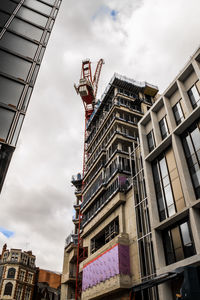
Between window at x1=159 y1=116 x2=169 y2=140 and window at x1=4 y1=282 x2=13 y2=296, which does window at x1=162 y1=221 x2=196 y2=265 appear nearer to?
window at x1=159 y1=116 x2=169 y2=140

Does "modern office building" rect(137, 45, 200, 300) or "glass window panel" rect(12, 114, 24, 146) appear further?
"modern office building" rect(137, 45, 200, 300)

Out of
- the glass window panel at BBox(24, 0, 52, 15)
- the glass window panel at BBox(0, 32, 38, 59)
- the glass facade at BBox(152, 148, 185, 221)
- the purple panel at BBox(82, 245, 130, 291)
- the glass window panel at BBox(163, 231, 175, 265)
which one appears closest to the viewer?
the glass window panel at BBox(0, 32, 38, 59)

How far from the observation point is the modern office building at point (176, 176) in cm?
2314

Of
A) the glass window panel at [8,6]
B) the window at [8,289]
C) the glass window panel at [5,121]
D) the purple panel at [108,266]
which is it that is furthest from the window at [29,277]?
the glass window panel at [5,121]

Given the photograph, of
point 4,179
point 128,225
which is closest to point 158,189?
point 128,225

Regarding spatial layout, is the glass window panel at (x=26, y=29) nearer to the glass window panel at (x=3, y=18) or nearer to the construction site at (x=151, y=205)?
the glass window panel at (x=3, y=18)

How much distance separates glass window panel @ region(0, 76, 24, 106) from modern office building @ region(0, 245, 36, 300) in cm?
7512

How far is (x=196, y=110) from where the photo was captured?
83.2 ft

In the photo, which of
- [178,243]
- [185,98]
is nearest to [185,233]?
[178,243]

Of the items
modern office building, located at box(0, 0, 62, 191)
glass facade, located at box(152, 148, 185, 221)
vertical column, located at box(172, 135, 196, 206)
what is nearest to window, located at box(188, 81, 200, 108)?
vertical column, located at box(172, 135, 196, 206)

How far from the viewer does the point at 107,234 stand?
38.9 meters

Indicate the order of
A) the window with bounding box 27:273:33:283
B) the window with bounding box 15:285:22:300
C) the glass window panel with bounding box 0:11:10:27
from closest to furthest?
the glass window panel with bounding box 0:11:10:27, the window with bounding box 15:285:22:300, the window with bounding box 27:273:33:283

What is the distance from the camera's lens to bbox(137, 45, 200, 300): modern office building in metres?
23.1

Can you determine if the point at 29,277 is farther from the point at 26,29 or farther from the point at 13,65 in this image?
the point at 13,65
